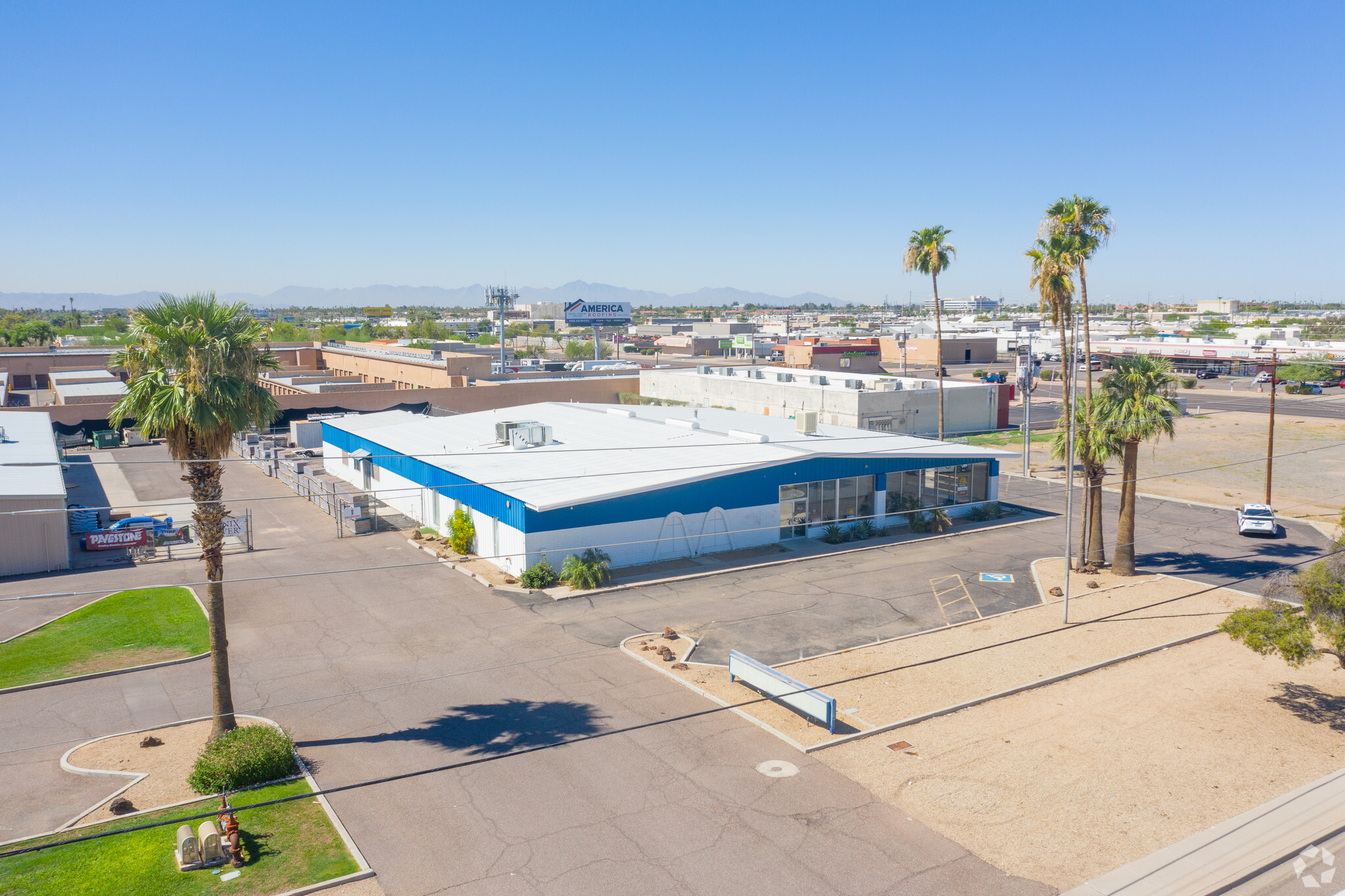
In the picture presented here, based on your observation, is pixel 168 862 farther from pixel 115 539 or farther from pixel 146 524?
pixel 146 524

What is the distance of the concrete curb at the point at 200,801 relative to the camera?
13.9 meters

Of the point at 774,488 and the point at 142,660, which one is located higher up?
the point at 774,488

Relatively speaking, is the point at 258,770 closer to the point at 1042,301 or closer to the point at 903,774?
the point at 903,774

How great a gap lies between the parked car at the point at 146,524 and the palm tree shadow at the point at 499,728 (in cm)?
2367

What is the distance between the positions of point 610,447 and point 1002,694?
2304 cm

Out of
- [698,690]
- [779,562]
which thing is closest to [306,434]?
[779,562]

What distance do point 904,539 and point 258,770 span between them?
94.3 ft

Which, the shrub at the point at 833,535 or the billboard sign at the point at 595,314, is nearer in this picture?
the shrub at the point at 833,535

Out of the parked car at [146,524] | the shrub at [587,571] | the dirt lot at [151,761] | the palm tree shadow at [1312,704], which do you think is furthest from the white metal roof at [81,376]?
the palm tree shadow at [1312,704]

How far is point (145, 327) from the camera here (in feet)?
57.6

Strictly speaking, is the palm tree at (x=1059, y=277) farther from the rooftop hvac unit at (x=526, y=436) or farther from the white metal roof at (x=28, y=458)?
the white metal roof at (x=28, y=458)

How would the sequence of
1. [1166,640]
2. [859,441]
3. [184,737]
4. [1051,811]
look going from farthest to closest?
[859,441] < [1166,640] < [184,737] < [1051,811]

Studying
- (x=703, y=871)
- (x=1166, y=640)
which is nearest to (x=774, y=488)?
(x=1166, y=640)

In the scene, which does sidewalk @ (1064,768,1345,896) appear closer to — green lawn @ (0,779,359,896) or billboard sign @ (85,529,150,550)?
green lawn @ (0,779,359,896)
